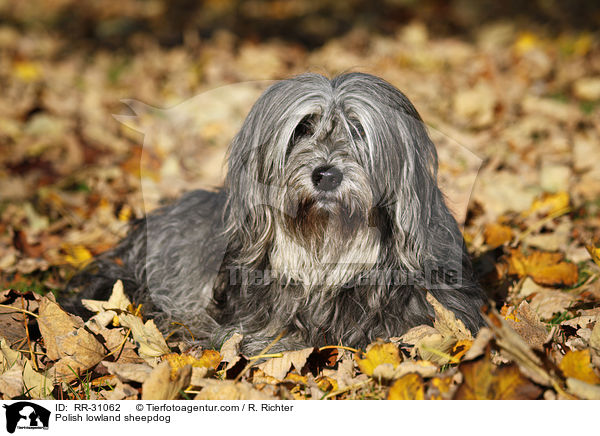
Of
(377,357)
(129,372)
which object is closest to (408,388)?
(377,357)

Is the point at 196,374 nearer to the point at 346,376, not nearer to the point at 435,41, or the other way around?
the point at 346,376

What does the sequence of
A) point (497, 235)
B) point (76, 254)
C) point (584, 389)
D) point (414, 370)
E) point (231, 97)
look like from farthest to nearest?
point (231, 97) < point (76, 254) < point (497, 235) < point (414, 370) < point (584, 389)

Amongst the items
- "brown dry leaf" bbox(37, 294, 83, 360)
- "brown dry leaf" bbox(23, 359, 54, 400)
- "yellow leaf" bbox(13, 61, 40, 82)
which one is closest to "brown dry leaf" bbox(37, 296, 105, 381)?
"brown dry leaf" bbox(37, 294, 83, 360)

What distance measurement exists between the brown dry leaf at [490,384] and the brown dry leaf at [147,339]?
163cm

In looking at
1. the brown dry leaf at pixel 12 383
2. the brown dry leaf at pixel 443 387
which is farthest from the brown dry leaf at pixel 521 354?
the brown dry leaf at pixel 12 383

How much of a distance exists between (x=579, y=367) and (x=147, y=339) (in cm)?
219

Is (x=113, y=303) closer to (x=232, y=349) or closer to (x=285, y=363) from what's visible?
(x=232, y=349)

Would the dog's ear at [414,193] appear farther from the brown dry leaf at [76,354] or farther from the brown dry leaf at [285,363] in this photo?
the brown dry leaf at [76,354]

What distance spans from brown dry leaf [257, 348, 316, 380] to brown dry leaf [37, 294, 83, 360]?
3.63ft

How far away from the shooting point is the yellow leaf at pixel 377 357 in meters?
3.06

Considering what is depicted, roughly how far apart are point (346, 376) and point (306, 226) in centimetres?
83

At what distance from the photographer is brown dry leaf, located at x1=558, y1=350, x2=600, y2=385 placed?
276 centimetres

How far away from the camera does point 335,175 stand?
128 inches
